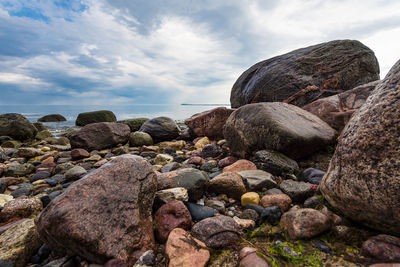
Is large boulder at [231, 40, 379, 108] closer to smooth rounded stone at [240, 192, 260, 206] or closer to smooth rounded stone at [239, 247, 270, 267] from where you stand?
smooth rounded stone at [240, 192, 260, 206]

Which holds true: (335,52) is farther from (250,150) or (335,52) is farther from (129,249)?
(129,249)

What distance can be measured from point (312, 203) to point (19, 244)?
135 inches

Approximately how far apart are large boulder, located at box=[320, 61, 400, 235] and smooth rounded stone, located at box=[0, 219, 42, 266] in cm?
335

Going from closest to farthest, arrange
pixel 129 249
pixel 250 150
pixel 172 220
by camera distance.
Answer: pixel 129 249
pixel 172 220
pixel 250 150

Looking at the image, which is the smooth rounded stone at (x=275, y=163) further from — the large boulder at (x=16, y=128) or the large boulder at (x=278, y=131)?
the large boulder at (x=16, y=128)

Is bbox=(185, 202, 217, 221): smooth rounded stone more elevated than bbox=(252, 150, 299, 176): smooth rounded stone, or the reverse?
bbox=(252, 150, 299, 176): smooth rounded stone

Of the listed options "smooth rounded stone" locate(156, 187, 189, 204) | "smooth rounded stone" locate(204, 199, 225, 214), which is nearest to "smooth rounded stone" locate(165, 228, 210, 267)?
"smooth rounded stone" locate(156, 187, 189, 204)

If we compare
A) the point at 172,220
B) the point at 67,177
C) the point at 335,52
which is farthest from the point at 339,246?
the point at 335,52

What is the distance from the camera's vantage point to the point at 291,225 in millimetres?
2135

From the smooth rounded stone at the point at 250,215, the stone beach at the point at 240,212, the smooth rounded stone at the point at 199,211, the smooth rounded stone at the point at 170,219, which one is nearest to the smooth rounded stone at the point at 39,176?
the stone beach at the point at 240,212

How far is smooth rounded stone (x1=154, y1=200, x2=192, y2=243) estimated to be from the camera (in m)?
2.22

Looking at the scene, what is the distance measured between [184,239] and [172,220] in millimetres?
351

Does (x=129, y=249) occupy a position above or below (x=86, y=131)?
below

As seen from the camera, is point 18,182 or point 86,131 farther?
point 86,131
